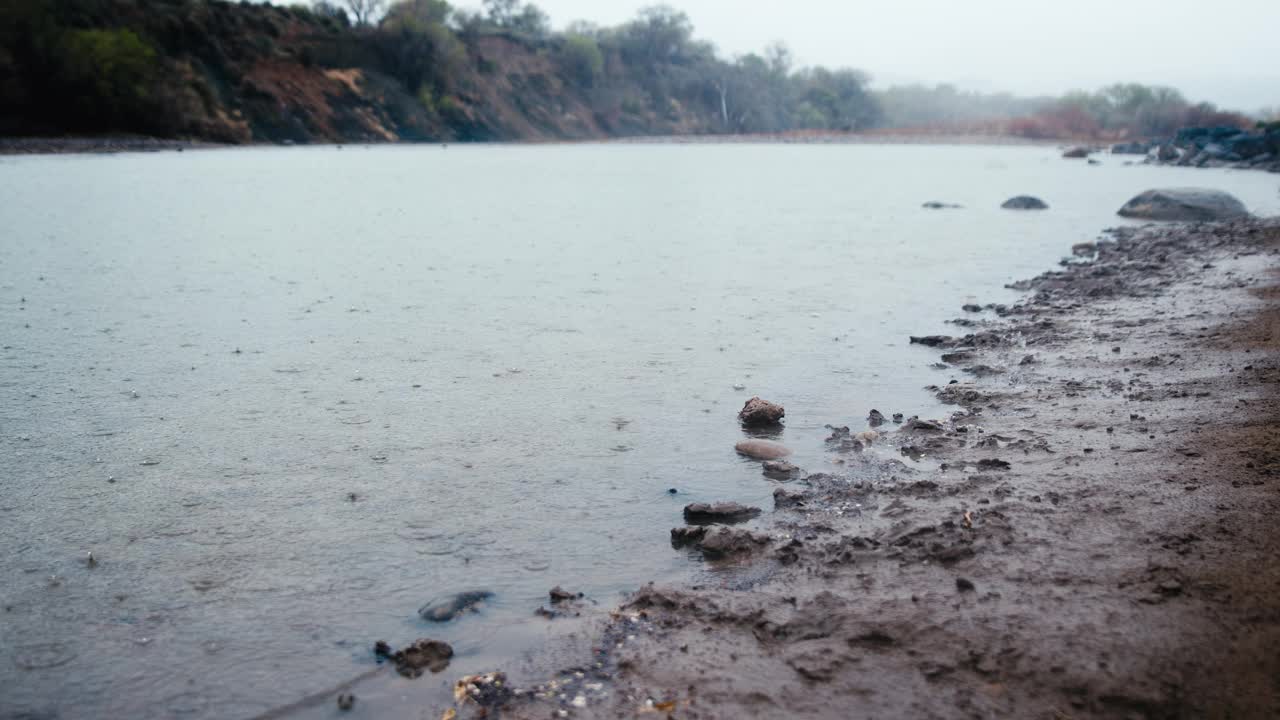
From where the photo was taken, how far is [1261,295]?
823cm

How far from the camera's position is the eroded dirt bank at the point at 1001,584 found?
260 centimetres

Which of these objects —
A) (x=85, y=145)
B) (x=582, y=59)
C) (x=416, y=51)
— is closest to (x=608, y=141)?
(x=582, y=59)

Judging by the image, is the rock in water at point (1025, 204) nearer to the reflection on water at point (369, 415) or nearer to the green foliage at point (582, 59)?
the reflection on water at point (369, 415)

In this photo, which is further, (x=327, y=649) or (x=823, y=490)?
(x=823, y=490)

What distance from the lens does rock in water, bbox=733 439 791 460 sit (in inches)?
189

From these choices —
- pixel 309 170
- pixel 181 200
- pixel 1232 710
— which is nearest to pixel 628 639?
pixel 1232 710

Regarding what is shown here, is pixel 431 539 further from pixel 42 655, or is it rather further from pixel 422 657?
pixel 42 655

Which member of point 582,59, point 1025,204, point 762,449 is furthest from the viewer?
point 582,59

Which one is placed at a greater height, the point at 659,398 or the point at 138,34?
the point at 138,34

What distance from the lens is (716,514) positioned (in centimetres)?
404

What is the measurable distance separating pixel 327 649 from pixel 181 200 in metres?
18.8

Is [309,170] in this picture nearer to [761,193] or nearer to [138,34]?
[761,193]

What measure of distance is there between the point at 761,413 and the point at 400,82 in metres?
65.0

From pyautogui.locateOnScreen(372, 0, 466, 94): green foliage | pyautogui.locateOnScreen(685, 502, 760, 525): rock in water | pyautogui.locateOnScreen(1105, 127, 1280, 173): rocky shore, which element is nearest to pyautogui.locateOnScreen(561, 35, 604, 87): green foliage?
pyautogui.locateOnScreen(372, 0, 466, 94): green foliage
